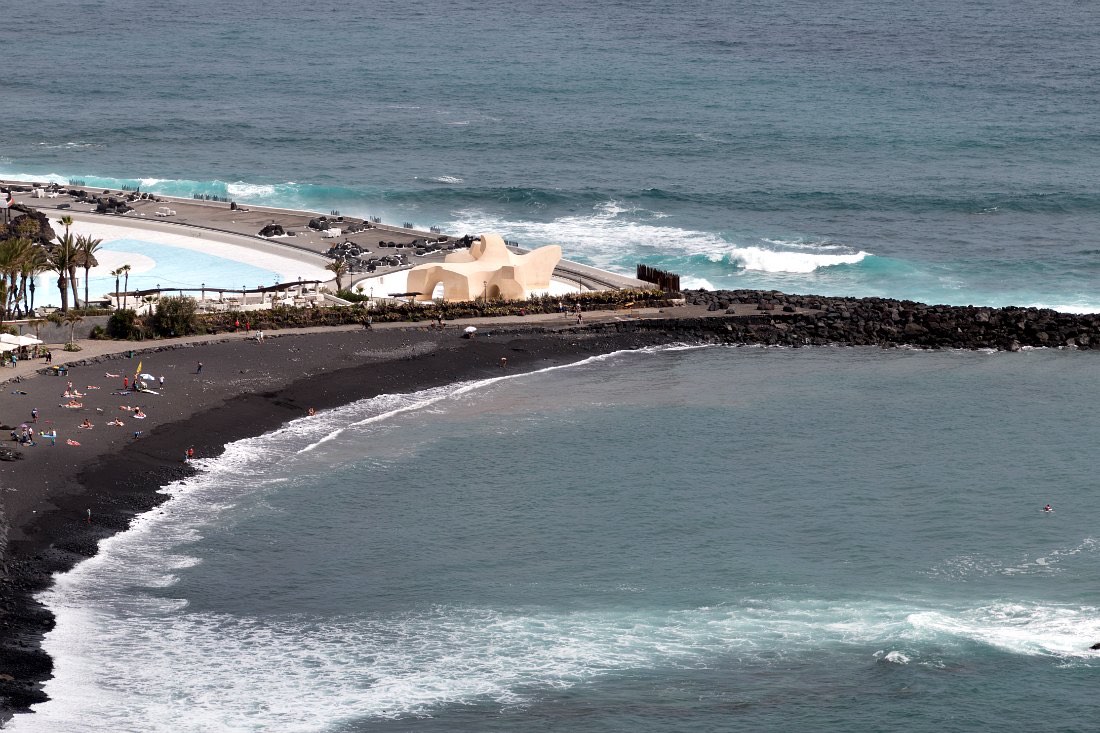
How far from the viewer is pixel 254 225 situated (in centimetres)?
10862

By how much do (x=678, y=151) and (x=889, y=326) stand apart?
62.0 m

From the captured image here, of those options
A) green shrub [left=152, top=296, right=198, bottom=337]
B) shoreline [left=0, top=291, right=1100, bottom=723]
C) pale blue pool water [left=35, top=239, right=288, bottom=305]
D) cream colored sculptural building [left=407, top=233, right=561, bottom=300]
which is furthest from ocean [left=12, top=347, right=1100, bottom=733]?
pale blue pool water [left=35, top=239, right=288, bottom=305]

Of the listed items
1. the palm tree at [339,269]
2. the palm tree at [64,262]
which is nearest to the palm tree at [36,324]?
the palm tree at [64,262]

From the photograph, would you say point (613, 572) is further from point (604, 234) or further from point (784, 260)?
point (604, 234)

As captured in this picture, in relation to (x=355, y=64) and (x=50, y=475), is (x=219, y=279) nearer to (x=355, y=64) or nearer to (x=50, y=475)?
(x=50, y=475)

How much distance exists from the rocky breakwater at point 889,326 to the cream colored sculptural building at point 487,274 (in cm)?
612

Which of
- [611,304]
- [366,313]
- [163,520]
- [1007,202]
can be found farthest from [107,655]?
[1007,202]

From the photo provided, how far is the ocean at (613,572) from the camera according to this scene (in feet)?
163

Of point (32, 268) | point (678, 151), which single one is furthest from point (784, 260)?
point (32, 268)

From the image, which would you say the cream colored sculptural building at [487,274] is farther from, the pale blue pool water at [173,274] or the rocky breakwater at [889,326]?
the pale blue pool water at [173,274]

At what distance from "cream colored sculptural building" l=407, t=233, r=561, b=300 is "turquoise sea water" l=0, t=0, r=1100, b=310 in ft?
51.4

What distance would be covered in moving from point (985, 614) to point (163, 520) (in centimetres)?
3068

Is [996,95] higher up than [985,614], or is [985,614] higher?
[996,95]

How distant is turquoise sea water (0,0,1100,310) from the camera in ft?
375
